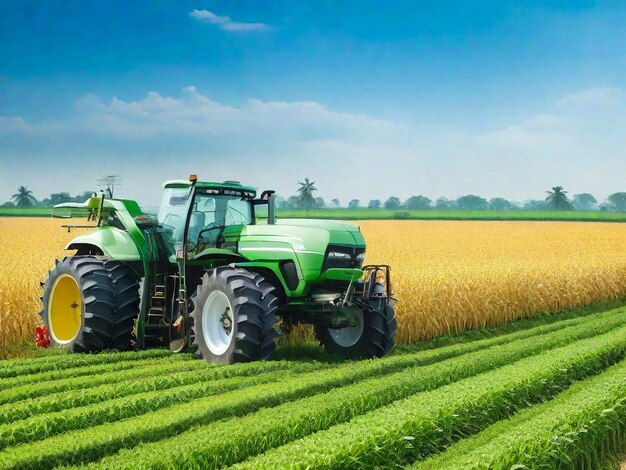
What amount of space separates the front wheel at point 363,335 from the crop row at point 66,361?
2.26 m

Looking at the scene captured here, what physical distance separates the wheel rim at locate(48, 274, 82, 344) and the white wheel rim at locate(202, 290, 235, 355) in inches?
97.0

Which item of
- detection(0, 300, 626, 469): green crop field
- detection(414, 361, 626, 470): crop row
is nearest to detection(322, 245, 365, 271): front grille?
detection(0, 300, 626, 469): green crop field

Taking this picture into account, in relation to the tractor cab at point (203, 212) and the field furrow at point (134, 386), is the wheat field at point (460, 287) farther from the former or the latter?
the field furrow at point (134, 386)

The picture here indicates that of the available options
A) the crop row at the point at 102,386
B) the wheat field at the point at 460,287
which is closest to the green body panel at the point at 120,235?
the crop row at the point at 102,386

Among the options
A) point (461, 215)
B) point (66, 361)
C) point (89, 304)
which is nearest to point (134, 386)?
point (66, 361)

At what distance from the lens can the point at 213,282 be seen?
30.5 feet

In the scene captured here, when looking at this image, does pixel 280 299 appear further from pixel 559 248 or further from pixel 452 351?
pixel 559 248

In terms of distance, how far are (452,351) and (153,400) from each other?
5.41 m

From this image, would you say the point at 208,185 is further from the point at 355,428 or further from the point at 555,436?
the point at 555,436

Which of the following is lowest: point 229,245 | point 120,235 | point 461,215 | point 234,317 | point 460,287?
point 460,287

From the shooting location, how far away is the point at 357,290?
10.0m

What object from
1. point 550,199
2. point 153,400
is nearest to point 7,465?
point 153,400

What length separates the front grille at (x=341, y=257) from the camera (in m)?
9.50

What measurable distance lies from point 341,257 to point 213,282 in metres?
1.62
